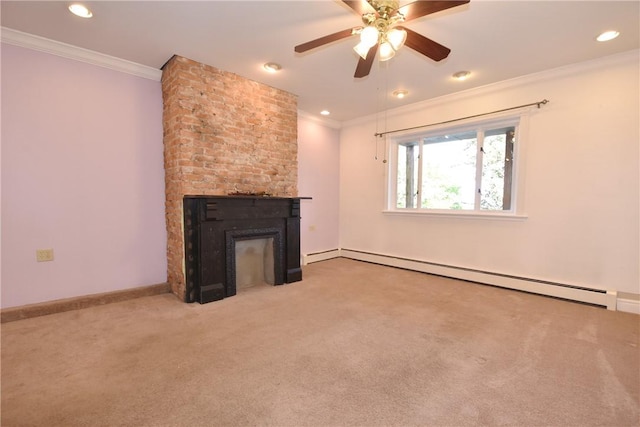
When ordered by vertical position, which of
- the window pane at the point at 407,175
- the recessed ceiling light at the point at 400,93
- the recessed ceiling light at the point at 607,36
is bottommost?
the window pane at the point at 407,175

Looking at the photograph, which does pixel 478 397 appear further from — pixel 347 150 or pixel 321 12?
pixel 347 150

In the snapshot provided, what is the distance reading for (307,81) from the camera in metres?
3.49

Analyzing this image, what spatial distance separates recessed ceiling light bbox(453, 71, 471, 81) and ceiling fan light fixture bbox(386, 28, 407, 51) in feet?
5.81

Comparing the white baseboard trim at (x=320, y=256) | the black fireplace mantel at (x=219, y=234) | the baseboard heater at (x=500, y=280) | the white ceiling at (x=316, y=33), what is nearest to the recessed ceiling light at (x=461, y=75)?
the white ceiling at (x=316, y=33)

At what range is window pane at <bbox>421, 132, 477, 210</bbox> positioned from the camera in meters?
3.93

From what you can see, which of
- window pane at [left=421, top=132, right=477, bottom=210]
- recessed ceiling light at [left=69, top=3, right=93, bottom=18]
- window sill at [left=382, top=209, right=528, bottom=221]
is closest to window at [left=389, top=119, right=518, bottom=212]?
window pane at [left=421, top=132, right=477, bottom=210]

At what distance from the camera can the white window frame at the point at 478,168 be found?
3363 mm

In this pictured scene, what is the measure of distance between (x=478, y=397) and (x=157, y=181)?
354 centimetres

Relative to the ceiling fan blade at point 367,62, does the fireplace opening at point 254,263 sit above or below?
below

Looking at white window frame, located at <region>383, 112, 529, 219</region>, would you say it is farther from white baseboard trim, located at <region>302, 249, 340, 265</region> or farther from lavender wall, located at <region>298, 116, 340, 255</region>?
white baseboard trim, located at <region>302, 249, 340, 265</region>

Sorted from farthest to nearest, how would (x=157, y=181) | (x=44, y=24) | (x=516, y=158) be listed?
(x=516, y=158) < (x=157, y=181) < (x=44, y=24)

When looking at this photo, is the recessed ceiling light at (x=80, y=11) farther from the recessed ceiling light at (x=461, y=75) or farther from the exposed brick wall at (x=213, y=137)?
the recessed ceiling light at (x=461, y=75)

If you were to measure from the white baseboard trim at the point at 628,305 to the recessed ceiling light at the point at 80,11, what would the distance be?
5.50 meters

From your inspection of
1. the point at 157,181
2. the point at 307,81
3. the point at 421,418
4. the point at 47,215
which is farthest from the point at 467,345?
the point at 47,215
